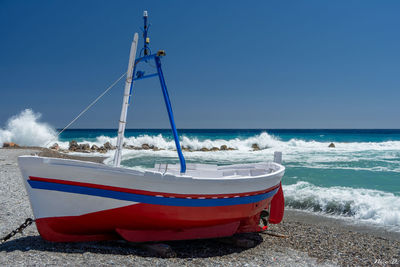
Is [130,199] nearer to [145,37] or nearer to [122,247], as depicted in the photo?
[122,247]

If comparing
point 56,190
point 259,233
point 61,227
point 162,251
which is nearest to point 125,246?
point 162,251

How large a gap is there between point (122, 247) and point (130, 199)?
3.11ft

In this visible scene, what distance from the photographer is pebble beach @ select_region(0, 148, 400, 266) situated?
16.5 feet

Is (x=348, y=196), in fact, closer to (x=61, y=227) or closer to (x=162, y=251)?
(x=162, y=251)

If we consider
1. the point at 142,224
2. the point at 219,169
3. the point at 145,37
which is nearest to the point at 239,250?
the point at 142,224

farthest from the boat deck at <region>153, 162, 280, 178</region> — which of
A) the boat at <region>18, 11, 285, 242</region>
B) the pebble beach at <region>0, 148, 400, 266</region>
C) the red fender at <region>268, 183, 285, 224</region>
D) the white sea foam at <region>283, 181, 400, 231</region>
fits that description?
the white sea foam at <region>283, 181, 400, 231</region>

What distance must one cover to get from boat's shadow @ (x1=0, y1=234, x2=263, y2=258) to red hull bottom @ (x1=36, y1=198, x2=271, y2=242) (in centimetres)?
14

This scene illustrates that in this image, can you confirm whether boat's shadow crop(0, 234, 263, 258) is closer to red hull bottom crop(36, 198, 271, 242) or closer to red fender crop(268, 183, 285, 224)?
red hull bottom crop(36, 198, 271, 242)

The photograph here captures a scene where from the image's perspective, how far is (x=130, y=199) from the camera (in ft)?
17.8

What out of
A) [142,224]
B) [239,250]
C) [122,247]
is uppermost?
[142,224]

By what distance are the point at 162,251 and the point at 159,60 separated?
11.5 feet

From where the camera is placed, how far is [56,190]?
5.31 m

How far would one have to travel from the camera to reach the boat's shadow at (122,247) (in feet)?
17.6

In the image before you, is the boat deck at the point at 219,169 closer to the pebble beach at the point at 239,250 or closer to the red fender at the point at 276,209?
the red fender at the point at 276,209
